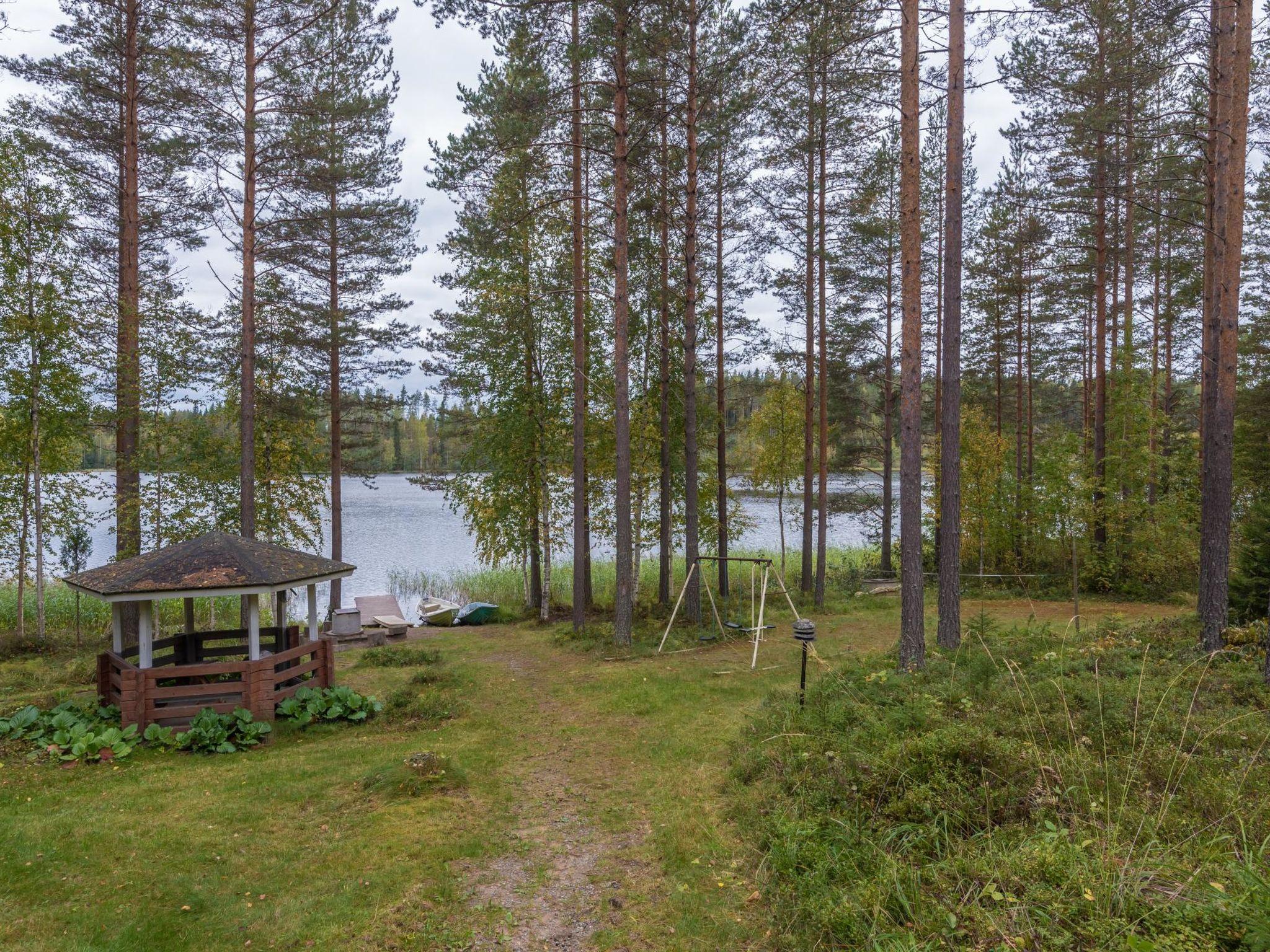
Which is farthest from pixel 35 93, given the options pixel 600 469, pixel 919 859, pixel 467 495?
pixel 919 859

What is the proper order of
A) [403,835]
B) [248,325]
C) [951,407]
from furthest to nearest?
1. [248,325]
2. [951,407]
3. [403,835]

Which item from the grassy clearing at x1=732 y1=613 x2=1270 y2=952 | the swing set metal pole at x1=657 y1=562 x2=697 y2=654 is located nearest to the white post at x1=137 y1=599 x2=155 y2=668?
the grassy clearing at x1=732 y1=613 x2=1270 y2=952

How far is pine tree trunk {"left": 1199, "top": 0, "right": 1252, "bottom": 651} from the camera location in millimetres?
7441

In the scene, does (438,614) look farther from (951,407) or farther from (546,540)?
(951,407)

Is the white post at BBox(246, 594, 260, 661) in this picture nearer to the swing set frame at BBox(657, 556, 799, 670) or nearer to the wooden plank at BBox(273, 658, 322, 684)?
the wooden plank at BBox(273, 658, 322, 684)

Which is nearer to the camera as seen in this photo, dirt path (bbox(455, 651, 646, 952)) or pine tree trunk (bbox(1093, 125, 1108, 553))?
dirt path (bbox(455, 651, 646, 952))

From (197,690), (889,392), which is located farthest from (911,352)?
(889,392)

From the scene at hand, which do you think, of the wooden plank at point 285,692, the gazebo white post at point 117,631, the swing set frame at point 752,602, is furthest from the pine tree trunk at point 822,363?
the gazebo white post at point 117,631

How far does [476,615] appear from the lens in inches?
635

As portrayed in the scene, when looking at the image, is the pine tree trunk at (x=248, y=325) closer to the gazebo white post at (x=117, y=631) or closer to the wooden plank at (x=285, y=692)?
the gazebo white post at (x=117, y=631)

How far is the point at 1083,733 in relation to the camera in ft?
15.3

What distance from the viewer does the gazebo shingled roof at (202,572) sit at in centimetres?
716

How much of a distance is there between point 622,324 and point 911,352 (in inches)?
195

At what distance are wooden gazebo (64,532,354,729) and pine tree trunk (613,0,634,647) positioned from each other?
4468 mm
